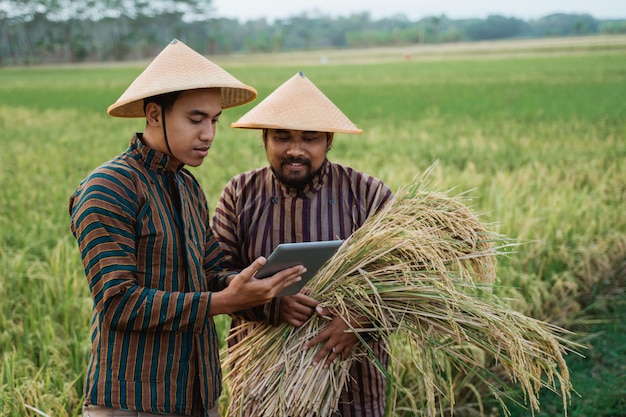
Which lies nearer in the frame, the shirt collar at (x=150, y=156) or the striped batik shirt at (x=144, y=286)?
the striped batik shirt at (x=144, y=286)

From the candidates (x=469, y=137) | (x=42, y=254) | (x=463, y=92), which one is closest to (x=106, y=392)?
(x=42, y=254)

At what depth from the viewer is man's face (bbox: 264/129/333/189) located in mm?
1831

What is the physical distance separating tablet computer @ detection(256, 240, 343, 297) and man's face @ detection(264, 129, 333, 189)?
301 mm

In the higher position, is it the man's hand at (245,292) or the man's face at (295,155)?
the man's face at (295,155)

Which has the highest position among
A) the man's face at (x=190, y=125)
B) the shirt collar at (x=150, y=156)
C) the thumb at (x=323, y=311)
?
the man's face at (x=190, y=125)

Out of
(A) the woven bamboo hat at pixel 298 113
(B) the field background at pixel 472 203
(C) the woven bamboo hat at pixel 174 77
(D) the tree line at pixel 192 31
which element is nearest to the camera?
(C) the woven bamboo hat at pixel 174 77

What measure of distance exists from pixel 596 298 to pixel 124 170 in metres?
3.24

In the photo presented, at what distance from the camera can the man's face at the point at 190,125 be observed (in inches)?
57.7

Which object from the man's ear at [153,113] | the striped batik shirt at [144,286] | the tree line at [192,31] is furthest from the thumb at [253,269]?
the tree line at [192,31]

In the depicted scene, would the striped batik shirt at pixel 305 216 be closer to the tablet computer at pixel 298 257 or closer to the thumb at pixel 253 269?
the tablet computer at pixel 298 257

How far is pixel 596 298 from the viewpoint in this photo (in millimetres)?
3820

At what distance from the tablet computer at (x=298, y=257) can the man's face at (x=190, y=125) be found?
285 millimetres

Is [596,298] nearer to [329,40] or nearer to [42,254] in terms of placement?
[42,254]

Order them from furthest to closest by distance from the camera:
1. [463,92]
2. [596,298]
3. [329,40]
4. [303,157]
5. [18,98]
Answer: [329,40] < [18,98] < [463,92] < [596,298] < [303,157]
